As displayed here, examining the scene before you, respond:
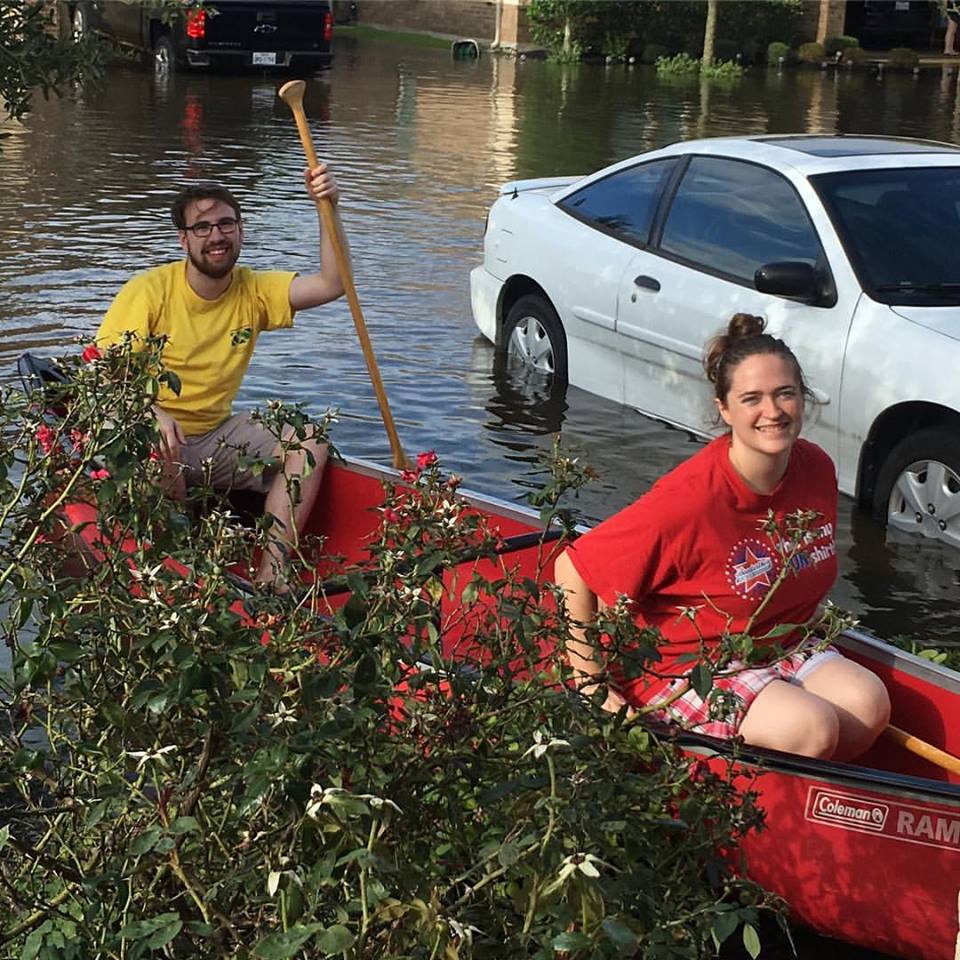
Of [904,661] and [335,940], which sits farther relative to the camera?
Result: [904,661]

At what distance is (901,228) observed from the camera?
788 cm

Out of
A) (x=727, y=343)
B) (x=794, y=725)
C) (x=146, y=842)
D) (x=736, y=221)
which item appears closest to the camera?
(x=146, y=842)

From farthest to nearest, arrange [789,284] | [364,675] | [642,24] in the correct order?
[642,24], [789,284], [364,675]

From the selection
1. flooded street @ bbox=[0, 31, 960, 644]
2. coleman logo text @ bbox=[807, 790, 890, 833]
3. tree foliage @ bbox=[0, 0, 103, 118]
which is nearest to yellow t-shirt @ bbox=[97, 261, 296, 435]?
flooded street @ bbox=[0, 31, 960, 644]

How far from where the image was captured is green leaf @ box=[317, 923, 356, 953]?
2.73m

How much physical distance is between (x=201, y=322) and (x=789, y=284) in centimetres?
256

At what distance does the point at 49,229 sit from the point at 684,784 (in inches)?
497

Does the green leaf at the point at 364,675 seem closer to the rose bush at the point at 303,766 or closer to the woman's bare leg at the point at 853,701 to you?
the rose bush at the point at 303,766

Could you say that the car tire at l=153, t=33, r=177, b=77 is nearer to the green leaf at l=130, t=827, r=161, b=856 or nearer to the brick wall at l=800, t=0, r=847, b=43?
the brick wall at l=800, t=0, r=847, b=43

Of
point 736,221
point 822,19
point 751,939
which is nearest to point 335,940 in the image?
point 751,939

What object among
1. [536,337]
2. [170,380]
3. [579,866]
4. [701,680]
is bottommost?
[536,337]

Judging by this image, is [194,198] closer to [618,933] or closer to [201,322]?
[201,322]

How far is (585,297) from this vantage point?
9258mm

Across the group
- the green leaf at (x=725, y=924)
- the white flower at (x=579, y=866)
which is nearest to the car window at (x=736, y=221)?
the green leaf at (x=725, y=924)
